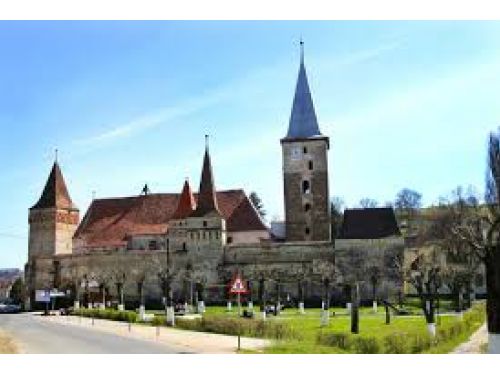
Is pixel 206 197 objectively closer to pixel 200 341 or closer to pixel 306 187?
pixel 306 187

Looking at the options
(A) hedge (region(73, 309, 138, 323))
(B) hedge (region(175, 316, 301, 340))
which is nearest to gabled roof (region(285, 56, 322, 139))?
(A) hedge (region(73, 309, 138, 323))

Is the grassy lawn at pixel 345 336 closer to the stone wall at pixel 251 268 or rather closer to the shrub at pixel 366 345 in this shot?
the shrub at pixel 366 345

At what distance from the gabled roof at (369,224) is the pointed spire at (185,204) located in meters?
12.1

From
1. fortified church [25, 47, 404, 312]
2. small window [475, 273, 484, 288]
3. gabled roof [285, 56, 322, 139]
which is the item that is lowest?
small window [475, 273, 484, 288]

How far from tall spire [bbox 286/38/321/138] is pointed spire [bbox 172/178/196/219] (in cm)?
887

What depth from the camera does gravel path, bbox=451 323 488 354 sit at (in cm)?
1959

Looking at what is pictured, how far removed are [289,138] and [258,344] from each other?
38.0 m

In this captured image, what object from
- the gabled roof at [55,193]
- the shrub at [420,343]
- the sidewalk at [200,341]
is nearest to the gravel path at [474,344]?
the shrub at [420,343]

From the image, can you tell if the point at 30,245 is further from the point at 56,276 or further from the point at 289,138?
the point at 289,138

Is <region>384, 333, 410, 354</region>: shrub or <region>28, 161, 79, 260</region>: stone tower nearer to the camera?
<region>384, 333, 410, 354</region>: shrub

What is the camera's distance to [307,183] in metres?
57.7

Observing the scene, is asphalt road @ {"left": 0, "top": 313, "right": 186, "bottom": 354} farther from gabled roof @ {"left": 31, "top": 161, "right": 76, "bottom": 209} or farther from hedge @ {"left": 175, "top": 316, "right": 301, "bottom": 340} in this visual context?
gabled roof @ {"left": 31, "top": 161, "right": 76, "bottom": 209}
